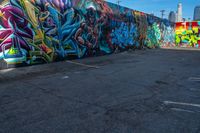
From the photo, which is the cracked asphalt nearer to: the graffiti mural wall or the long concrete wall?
the long concrete wall

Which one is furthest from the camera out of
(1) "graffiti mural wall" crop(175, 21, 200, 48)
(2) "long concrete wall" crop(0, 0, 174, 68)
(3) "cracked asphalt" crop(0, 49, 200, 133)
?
(1) "graffiti mural wall" crop(175, 21, 200, 48)

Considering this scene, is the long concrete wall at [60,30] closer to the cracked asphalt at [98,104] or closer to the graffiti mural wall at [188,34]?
the cracked asphalt at [98,104]

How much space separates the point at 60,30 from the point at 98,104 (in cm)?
732

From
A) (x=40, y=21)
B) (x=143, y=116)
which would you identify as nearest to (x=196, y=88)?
(x=143, y=116)

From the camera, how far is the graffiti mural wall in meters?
28.1

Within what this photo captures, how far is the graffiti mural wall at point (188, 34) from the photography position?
28141mm

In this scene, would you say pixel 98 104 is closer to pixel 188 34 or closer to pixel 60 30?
pixel 60 30

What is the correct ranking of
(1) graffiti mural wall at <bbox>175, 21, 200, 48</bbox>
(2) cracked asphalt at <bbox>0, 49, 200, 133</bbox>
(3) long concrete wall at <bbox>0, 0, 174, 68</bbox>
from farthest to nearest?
(1) graffiti mural wall at <bbox>175, 21, 200, 48</bbox>, (3) long concrete wall at <bbox>0, 0, 174, 68</bbox>, (2) cracked asphalt at <bbox>0, 49, 200, 133</bbox>

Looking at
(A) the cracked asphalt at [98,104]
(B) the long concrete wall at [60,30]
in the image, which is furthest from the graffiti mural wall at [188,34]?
(A) the cracked asphalt at [98,104]

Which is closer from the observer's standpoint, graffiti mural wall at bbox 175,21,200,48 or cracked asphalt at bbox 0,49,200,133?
cracked asphalt at bbox 0,49,200,133

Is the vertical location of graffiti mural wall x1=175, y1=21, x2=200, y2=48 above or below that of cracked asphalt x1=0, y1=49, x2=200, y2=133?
above

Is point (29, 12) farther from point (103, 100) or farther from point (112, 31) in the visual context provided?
point (112, 31)

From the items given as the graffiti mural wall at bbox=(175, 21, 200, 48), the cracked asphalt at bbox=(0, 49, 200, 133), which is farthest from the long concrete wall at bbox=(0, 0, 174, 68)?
the graffiti mural wall at bbox=(175, 21, 200, 48)

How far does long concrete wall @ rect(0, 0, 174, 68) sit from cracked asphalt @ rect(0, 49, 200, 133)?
2.25m
